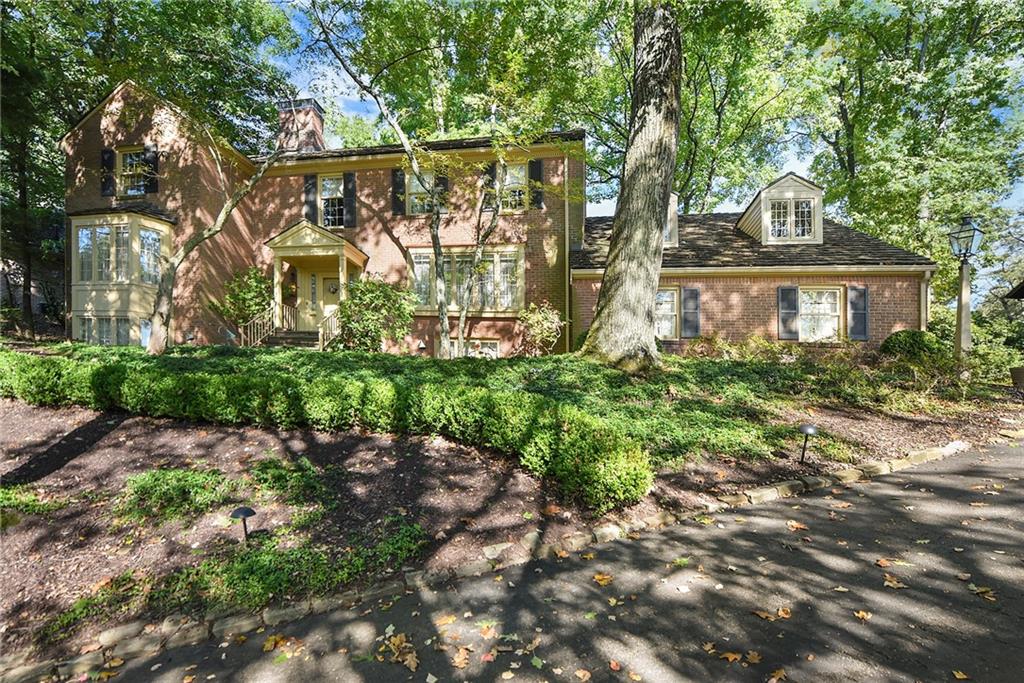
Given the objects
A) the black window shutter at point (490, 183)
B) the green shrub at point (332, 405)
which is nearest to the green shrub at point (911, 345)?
the black window shutter at point (490, 183)

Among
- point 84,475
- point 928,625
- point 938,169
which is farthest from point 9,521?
point 938,169

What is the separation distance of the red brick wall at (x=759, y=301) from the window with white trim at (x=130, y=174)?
14.5 meters

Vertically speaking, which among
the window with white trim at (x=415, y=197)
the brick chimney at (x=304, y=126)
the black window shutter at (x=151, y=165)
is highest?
the brick chimney at (x=304, y=126)

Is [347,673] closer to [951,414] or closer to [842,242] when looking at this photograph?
[951,414]

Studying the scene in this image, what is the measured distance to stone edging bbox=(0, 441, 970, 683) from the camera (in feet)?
8.96

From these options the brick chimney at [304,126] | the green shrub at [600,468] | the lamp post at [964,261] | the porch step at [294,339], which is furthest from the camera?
the brick chimney at [304,126]

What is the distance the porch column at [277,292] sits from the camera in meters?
14.4

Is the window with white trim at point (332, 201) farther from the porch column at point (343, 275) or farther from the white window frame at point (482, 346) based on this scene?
the white window frame at point (482, 346)

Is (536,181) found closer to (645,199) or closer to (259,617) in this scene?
(645,199)

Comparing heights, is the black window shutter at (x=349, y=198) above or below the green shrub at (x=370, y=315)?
above

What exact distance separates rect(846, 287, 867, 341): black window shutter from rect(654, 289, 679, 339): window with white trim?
15.6 ft

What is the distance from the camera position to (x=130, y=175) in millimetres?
14883

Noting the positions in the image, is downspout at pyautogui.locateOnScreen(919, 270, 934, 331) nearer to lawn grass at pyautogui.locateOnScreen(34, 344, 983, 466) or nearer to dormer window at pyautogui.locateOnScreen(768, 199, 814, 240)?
dormer window at pyautogui.locateOnScreen(768, 199, 814, 240)

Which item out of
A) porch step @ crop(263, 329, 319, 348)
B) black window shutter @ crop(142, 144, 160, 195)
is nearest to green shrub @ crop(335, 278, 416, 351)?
porch step @ crop(263, 329, 319, 348)
